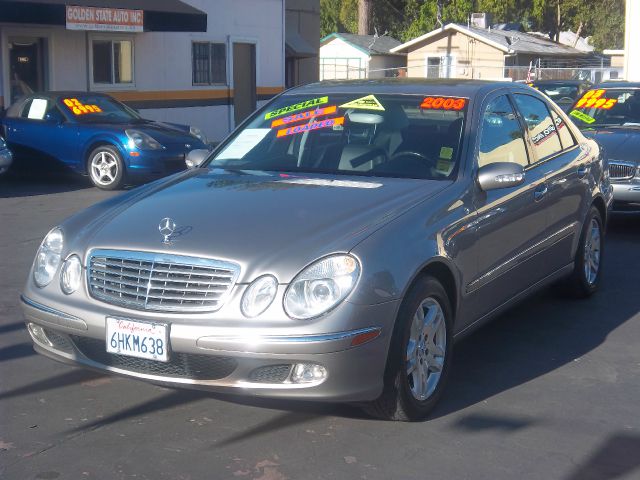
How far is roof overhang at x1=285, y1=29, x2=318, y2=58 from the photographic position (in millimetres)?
25875

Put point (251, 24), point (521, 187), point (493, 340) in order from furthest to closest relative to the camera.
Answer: point (251, 24) < point (493, 340) < point (521, 187)

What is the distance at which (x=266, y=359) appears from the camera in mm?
4176

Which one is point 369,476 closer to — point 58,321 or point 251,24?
point 58,321

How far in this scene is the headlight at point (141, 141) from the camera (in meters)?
13.3

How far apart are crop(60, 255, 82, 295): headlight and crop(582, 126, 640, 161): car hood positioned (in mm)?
6513

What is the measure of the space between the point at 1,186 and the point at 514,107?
31.2 ft

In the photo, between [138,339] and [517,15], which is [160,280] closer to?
[138,339]

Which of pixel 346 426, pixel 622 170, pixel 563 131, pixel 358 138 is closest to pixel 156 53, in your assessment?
pixel 622 170

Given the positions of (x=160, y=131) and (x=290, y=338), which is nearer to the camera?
(x=290, y=338)

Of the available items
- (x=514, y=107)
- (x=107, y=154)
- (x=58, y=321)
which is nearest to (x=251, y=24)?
(x=107, y=154)

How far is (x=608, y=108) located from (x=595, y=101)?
289 millimetres

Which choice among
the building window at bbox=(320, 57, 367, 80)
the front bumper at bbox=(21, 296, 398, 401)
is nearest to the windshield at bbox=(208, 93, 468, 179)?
the front bumper at bbox=(21, 296, 398, 401)

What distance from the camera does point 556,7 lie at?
227 feet

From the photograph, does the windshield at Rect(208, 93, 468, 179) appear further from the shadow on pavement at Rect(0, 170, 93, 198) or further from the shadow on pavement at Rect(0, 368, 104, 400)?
the shadow on pavement at Rect(0, 170, 93, 198)
